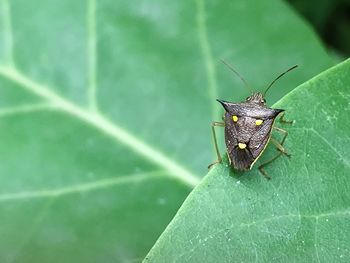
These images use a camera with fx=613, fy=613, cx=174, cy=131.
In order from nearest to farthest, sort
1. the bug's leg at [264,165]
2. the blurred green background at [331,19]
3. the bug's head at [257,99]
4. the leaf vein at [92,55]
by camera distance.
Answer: the bug's leg at [264,165], the bug's head at [257,99], the leaf vein at [92,55], the blurred green background at [331,19]

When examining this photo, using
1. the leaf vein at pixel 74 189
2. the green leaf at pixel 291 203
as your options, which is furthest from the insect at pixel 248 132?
the leaf vein at pixel 74 189

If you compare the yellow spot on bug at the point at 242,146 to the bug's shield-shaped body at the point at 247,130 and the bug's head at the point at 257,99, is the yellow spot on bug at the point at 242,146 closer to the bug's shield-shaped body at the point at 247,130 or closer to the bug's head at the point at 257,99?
the bug's shield-shaped body at the point at 247,130

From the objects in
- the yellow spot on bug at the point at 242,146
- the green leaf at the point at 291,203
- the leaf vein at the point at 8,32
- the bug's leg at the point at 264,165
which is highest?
the leaf vein at the point at 8,32

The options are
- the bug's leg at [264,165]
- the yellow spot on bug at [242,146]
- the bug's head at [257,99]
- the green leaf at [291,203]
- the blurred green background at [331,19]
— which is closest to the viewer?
the green leaf at [291,203]

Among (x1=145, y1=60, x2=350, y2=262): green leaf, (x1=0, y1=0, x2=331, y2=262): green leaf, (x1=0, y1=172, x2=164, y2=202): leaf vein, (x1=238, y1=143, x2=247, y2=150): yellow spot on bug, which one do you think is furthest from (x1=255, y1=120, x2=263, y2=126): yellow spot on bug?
(x1=0, y1=172, x2=164, y2=202): leaf vein

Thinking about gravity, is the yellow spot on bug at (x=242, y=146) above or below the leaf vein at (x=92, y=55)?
below

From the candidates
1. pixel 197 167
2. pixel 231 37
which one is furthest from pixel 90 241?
pixel 231 37
